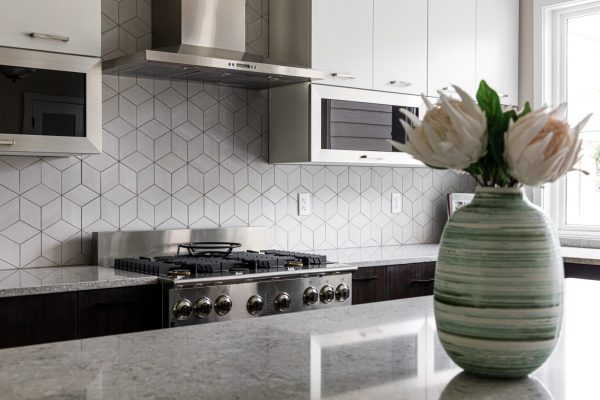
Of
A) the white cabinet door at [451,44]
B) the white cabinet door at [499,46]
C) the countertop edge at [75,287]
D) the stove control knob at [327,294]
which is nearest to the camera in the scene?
the countertop edge at [75,287]

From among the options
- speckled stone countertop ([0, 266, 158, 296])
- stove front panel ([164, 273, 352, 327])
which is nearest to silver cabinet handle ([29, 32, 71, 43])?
speckled stone countertop ([0, 266, 158, 296])

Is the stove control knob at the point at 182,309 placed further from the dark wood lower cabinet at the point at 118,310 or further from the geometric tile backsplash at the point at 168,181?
the geometric tile backsplash at the point at 168,181

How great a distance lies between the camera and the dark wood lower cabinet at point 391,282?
358 cm

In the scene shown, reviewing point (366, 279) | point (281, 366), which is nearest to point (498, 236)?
point (281, 366)

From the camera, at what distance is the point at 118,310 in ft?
9.28

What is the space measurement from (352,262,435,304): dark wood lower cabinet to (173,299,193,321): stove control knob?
3.09 ft

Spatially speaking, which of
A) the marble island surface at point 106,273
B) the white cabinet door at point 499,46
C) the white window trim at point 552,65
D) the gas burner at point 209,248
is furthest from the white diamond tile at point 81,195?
the white window trim at point 552,65

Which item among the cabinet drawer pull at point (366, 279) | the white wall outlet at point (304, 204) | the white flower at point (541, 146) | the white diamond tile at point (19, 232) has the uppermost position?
the white flower at point (541, 146)

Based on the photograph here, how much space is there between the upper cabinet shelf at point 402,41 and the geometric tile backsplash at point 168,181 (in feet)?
1.21

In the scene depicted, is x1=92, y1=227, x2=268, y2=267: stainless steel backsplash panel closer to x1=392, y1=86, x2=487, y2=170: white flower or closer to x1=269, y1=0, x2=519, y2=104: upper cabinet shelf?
x1=269, y1=0, x2=519, y2=104: upper cabinet shelf

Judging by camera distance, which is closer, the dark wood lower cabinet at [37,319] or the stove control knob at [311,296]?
the dark wood lower cabinet at [37,319]

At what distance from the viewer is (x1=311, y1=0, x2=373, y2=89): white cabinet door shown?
3.72m

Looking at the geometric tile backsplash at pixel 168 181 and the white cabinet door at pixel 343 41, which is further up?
the white cabinet door at pixel 343 41

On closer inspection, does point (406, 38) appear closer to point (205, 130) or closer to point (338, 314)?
point (205, 130)
